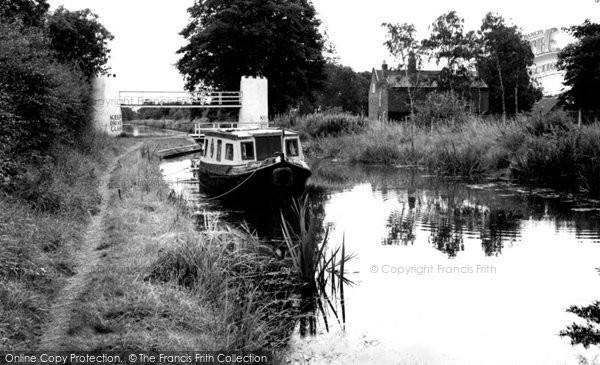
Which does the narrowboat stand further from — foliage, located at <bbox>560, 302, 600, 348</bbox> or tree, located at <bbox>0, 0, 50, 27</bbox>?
foliage, located at <bbox>560, 302, 600, 348</bbox>

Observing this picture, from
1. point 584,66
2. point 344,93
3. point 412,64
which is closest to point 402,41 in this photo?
point 412,64

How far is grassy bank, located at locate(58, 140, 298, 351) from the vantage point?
18.4 ft

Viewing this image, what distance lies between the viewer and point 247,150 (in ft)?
62.8

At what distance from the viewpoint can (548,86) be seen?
62.1m

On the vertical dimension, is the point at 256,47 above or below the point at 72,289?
above

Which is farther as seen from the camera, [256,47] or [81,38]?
[256,47]

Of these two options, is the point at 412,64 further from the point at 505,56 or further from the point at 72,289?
the point at 72,289

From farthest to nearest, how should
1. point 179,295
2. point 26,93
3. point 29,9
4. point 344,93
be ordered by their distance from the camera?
point 344,93 → point 29,9 → point 26,93 → point 179,295

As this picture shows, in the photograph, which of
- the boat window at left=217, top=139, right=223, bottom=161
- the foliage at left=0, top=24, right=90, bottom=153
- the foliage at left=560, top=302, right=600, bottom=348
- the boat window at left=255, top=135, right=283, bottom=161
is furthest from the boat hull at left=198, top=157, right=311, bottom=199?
the foliage at left=560, top=302, right=600, bottom=348

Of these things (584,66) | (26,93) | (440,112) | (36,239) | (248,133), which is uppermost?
(584,66)

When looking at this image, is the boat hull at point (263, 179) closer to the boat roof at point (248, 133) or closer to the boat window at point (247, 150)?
the boat window at point (247, 150)

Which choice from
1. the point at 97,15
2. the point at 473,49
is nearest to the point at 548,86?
the point at 473,49

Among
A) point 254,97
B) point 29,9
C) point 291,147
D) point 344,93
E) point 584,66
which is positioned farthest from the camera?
point 344,93

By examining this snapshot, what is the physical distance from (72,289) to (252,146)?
41.6 feet
